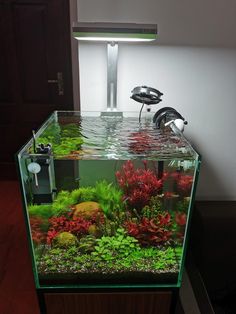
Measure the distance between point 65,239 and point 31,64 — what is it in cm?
201

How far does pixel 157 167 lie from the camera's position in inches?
35.1

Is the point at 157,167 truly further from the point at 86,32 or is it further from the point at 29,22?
the point at 29,22

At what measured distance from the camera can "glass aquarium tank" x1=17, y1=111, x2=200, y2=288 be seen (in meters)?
0.91

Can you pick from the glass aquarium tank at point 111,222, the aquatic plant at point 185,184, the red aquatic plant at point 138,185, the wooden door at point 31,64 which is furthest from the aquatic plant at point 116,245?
the wooden door at point 31,64

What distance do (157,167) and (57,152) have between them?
33 centimetres

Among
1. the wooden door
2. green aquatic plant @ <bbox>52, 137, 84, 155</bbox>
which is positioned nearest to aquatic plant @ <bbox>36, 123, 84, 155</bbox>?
green aquatic plant @ <bbox>52, 137, 84, 155</bbox>

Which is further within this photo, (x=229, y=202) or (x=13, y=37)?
(x=13, y=37)

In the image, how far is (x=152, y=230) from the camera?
0.96 meters

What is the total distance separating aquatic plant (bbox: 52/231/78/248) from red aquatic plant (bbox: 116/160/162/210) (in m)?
0.24

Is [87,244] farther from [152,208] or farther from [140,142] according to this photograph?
[140,142]

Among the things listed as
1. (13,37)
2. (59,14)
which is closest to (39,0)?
(59,14)

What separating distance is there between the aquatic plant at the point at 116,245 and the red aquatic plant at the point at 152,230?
24 millimetres

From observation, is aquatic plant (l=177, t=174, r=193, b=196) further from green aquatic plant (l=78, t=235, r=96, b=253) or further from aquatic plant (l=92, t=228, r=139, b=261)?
green aquatic plant (l=78, t=235, r=96, b=253)

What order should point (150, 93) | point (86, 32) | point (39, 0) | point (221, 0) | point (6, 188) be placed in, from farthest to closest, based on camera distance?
point (6, 188)
point (39, 0)
point (221, 0)
point (150, 93)
point (86, 32)
